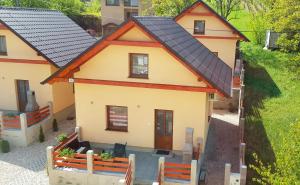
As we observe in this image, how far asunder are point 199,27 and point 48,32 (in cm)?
1223

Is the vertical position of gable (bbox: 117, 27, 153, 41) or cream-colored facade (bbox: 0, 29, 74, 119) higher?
gable (bbox: 117, 27, 153, 41)

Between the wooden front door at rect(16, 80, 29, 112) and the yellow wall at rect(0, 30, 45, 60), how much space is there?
1.59 metres

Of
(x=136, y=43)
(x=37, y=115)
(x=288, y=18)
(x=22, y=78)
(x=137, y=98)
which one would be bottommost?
(x=37, y=115)

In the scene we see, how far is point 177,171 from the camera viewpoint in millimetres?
12453

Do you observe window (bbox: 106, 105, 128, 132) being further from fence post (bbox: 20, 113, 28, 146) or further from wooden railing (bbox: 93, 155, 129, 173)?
fence post (bbox: 20, 113, 28, 146)

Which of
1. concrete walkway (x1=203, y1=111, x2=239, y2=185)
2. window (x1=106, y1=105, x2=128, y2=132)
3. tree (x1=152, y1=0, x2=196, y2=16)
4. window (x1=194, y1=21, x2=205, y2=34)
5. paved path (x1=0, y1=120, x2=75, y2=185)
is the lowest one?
paved path (x1=0, y1=120, x2=75, y2=185)

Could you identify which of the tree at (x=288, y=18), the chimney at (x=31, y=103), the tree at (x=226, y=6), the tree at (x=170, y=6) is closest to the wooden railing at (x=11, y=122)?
the chimney at (x=31, y=103)

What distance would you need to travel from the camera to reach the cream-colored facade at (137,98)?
13.9m

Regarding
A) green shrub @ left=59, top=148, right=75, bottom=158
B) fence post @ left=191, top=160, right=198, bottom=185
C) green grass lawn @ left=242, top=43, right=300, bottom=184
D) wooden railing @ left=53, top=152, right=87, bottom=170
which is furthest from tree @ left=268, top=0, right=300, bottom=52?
green shrub @ left=59, top=148, right=75, bottom=158

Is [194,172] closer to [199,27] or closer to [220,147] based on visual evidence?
[220,147]

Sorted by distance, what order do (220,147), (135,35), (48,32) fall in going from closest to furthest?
(135,35), (220,147), (48,32)

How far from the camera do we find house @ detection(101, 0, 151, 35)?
4816cm

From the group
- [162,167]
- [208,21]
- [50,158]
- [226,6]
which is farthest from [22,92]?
[226,6]

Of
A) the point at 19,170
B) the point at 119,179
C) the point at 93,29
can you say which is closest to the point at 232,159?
the point at 119,179
